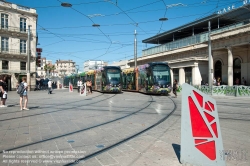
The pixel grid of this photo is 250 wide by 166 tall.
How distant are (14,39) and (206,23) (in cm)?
3432

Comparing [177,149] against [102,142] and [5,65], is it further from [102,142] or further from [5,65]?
[5,65]

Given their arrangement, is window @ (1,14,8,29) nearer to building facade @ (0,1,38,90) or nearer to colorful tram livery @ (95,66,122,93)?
building facade @ (0,1,38,90)

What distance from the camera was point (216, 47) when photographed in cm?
3284

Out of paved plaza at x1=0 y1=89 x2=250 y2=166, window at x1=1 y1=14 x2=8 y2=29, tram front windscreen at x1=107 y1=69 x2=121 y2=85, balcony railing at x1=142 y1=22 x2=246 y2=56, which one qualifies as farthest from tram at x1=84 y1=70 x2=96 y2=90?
paved plaza at x1=0 y1=89 x2=250 y2=166

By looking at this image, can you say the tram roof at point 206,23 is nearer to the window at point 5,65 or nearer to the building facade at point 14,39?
the building facade at point 14,39

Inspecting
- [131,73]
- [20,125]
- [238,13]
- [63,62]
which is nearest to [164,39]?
[238,13]

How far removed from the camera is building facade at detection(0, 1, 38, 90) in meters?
37.1

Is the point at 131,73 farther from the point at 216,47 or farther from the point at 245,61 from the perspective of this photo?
the point at 245,61

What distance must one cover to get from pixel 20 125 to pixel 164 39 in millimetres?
46296

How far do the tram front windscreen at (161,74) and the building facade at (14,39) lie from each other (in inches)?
1095

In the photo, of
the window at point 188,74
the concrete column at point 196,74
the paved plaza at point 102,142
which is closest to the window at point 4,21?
the window at point 188,74

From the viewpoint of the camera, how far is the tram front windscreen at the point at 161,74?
66.1ft

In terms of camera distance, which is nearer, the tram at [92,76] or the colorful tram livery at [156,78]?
the colorful tram livery at [156,78]

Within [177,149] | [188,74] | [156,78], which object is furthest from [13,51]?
[177,149]
